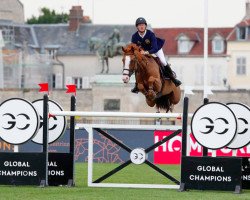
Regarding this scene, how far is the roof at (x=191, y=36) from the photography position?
302ft

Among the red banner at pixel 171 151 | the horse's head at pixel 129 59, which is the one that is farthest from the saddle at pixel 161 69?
the red banner at pixel 171 151

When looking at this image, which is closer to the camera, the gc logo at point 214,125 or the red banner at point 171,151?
the gc logo at point 214,125

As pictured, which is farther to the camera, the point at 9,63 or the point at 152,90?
the point at 9,63

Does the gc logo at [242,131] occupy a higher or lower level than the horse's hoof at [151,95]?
lower

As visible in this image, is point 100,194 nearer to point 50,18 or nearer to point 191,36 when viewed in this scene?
point 191,36

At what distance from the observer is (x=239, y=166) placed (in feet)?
59.3

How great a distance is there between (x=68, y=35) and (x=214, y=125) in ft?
236

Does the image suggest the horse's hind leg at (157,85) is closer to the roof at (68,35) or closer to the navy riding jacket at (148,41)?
the navy riding jacket at (148,41)

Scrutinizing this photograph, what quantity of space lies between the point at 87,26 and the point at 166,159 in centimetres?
5719

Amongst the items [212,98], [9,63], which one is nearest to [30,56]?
A: [9,63]

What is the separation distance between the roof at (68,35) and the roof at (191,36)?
506 cm

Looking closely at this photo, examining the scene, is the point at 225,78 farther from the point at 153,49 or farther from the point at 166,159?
the point at 153,49

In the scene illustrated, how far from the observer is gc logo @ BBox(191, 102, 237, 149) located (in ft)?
59.1

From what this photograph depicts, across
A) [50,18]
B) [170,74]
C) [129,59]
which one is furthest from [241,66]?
[129,59]
